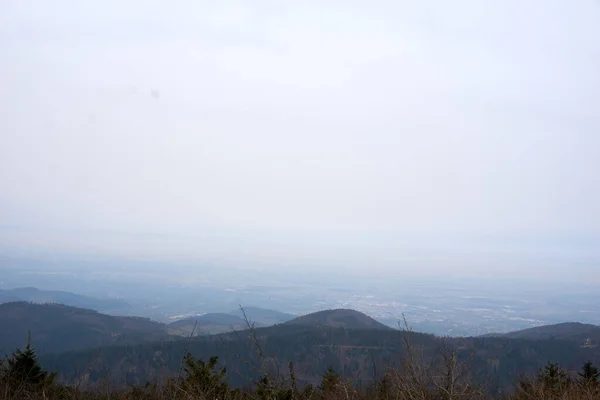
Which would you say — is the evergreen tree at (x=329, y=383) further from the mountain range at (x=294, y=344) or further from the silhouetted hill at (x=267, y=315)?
the silhouetted hill at (x=267, y=315)

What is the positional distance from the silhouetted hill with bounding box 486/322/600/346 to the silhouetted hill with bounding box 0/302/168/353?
82.9 meters

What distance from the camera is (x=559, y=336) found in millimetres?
100312

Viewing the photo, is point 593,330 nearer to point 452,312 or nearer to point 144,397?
point 452,312

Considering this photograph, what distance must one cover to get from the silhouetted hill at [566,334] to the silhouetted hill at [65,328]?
272ft

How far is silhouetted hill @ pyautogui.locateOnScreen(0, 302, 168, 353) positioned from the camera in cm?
11806

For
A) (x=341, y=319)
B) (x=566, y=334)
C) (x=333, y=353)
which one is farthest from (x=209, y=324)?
(x=566, y=334)

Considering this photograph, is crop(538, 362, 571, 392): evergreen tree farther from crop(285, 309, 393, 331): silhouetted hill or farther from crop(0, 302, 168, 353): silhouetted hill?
crop(0, 302, 168, 353): silhouetted hill

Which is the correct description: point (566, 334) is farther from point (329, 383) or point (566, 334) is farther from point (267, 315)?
point (267, 315)

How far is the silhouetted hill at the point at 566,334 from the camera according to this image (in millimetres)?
97000

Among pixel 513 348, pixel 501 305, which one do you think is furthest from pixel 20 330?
pixel 501 305

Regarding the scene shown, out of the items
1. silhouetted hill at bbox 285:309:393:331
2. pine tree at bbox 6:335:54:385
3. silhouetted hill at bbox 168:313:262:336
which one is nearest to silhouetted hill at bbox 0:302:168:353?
silhouetted hill at bbox 168:313:262:336

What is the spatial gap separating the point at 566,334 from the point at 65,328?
4839 inches

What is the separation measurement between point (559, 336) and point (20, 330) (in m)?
131

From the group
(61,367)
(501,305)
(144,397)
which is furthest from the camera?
(501,305)
